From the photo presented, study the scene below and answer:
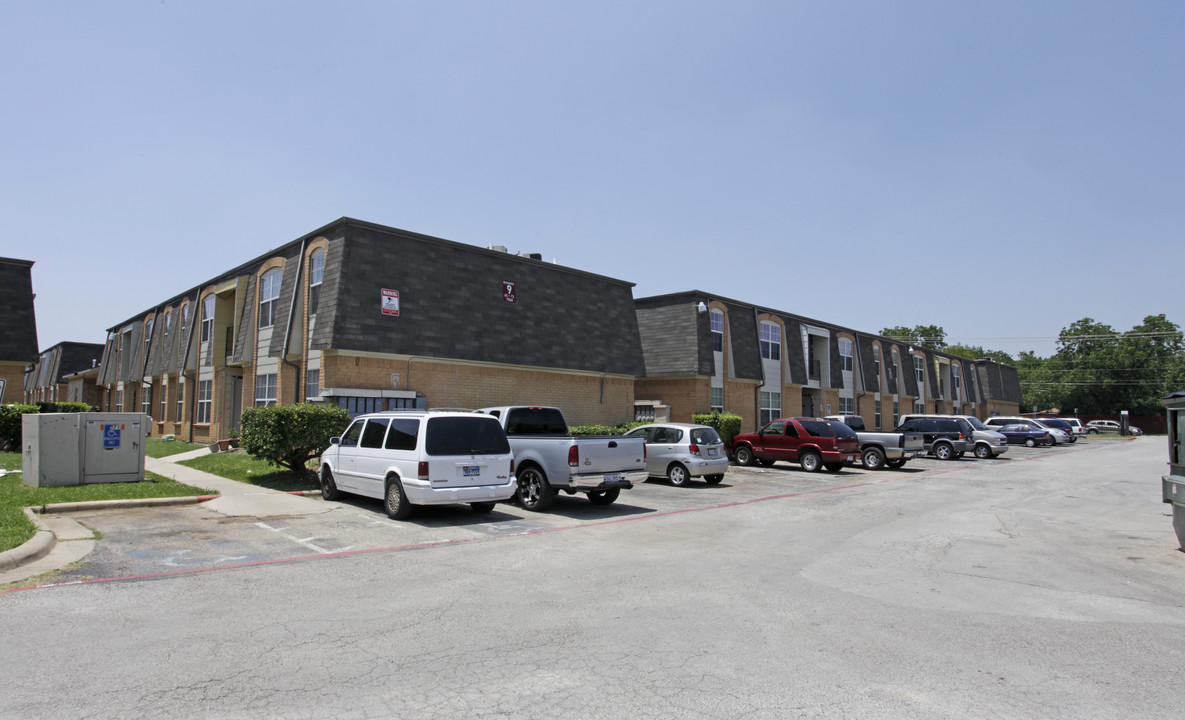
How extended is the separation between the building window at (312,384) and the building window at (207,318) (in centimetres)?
983

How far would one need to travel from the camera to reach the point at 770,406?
3622 cm

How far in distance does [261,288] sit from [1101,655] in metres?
24.4

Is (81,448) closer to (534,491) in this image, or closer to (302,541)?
(302,541)

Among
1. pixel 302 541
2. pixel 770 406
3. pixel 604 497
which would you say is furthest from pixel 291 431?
pixel 770 406

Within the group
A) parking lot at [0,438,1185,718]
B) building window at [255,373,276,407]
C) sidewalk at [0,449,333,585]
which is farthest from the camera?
building window at [255,373,276,407]

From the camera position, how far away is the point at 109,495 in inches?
509

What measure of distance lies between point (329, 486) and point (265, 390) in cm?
1030

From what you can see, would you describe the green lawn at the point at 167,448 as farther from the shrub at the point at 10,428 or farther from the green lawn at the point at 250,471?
the green lawn at the point at 250,471

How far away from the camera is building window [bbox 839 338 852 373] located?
4356 cm

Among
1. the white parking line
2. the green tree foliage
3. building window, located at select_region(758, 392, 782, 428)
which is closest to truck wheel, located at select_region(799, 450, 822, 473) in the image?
building window, located at select_region(758, 392, 782, 428)

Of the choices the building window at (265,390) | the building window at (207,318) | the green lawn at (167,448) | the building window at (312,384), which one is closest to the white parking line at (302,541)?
the building window at (312,384)

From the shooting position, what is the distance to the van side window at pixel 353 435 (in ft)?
44.2

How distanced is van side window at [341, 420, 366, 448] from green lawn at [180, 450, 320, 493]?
2.57 meters

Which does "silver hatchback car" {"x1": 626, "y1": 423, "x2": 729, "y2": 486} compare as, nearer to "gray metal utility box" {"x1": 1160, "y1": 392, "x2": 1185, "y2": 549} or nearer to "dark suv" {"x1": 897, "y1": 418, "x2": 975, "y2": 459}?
"gray metal utility box" {"x1": 1160, "y1": 392, "x2": 1185, "y2": 549}
